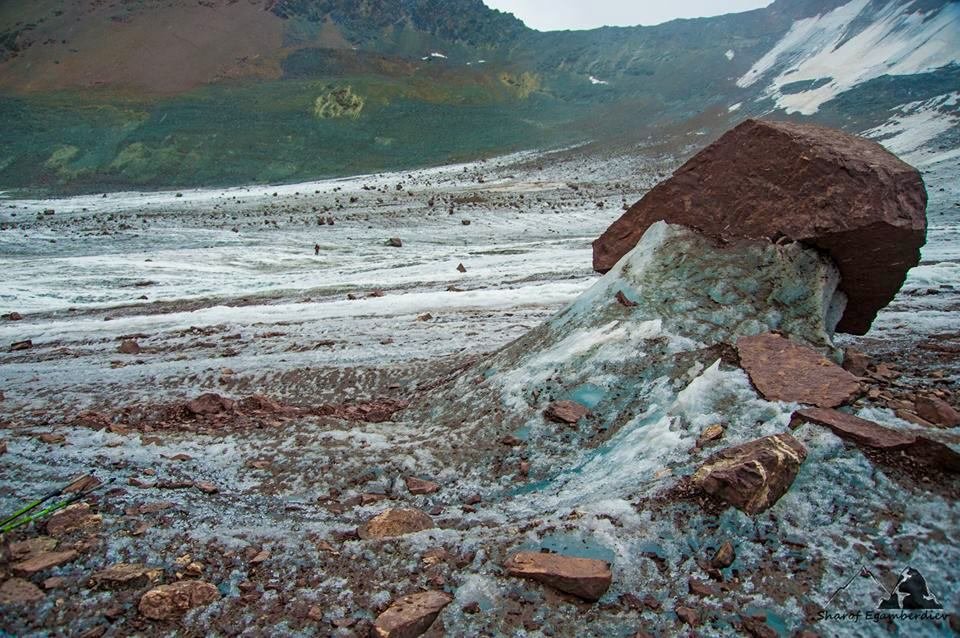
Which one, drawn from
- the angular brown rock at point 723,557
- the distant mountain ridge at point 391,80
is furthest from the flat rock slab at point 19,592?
the distant mountain ridge at point 391,80

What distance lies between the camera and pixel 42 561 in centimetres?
298

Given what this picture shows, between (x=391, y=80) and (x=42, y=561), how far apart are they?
55.1 metres

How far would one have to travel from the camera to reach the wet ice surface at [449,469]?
2697 mm

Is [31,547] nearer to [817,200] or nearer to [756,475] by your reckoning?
[756,475]

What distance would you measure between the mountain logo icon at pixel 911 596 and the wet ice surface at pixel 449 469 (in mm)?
54

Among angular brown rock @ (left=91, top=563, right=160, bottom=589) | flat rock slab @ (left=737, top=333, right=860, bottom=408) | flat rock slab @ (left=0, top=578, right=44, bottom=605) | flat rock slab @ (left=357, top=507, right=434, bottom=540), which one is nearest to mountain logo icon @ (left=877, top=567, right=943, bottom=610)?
flat rock slab @ (left=737, top=333, right=860, bottom=408)

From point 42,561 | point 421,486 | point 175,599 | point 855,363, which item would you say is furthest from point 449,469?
point 855,363

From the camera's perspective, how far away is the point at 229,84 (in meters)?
52.0

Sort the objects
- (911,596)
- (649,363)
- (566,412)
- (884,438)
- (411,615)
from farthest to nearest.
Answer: (649,363) → (566,412) → (884,438) → (411,615) → (911,596)

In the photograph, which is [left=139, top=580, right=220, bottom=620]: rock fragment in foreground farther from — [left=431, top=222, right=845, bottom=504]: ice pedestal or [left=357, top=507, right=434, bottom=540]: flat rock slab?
[left=431, top=222, right=845, bottom=504]: ice pedestal

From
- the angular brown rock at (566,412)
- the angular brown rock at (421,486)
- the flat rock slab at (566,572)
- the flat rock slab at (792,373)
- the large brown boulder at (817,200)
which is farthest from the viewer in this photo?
the large brown boulder at (817,200)

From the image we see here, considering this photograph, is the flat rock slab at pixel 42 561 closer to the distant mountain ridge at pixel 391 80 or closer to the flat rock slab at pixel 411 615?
the flat rock slab at pixel 411 615

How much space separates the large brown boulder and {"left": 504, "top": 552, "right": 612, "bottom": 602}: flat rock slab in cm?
325

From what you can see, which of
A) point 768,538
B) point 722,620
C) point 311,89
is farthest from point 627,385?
point 311,89
